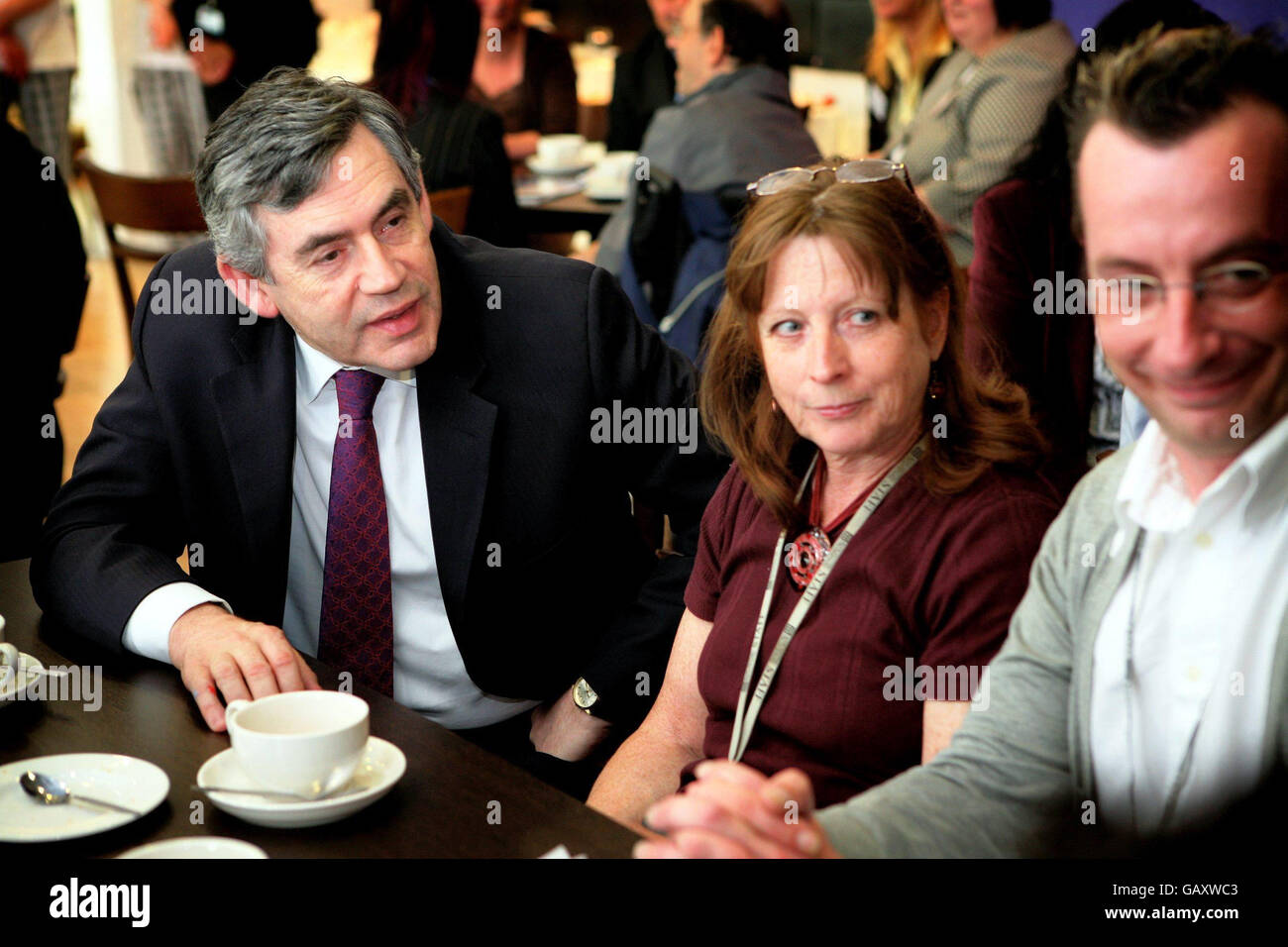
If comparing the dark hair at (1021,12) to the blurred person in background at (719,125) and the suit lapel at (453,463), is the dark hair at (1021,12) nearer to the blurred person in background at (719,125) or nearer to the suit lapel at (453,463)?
the blurred person in background at (719,125)

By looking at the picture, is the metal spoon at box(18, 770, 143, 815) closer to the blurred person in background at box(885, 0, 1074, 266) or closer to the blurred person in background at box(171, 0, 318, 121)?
the blurred person in background at box(885, 0, 1074, 266)

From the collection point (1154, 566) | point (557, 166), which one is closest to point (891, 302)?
point (1154, 566)

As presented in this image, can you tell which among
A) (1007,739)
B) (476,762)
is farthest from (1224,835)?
(476,762)

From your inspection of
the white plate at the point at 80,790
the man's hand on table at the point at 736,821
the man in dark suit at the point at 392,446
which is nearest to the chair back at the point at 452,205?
the man in dark suit at the point at 392,446

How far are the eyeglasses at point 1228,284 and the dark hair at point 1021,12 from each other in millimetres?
3230

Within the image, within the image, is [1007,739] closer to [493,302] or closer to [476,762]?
[476,762]

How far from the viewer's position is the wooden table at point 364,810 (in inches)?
46.4

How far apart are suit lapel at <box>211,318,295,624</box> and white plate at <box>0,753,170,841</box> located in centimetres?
61

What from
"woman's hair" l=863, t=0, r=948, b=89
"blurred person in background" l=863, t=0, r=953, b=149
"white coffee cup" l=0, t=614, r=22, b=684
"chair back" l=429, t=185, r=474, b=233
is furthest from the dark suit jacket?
"woman's hair" l=863, t=0, r=948, b=89

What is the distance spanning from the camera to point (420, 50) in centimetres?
392

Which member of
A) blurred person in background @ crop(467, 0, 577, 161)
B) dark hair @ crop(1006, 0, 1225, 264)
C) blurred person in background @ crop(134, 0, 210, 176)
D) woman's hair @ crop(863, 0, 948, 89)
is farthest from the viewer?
blurred person in background @ crop(134, 0, 210, 176)

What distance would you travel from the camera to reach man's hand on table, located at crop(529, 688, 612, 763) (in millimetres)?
1971

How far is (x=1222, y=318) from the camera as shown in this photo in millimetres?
965
